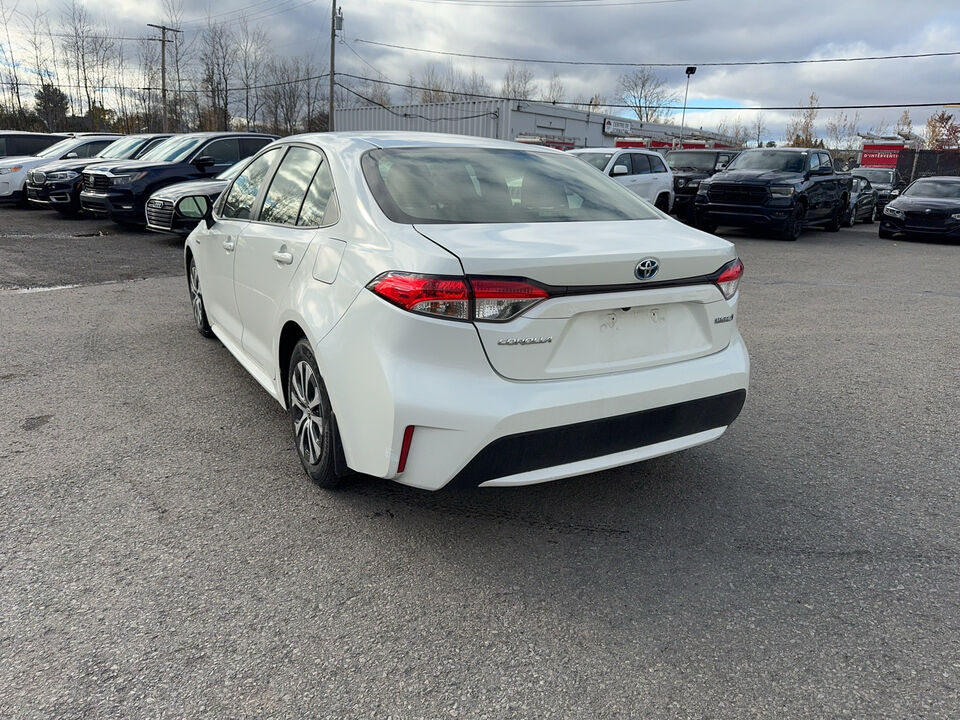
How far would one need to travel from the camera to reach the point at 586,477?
11.6ft

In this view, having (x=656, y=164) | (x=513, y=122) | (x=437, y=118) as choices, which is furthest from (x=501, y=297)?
(x=437, y=118)

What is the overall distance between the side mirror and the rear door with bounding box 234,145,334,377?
0.92 meters

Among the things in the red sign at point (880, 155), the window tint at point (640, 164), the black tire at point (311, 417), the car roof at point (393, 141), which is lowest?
the black tire at point (311, 417)

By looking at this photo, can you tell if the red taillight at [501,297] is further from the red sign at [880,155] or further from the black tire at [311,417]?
the red sign at [880,155]

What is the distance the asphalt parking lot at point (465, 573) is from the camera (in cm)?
214

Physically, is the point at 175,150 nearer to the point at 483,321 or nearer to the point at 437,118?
the point at 483,321

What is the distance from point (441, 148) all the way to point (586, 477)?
1796 millimetres

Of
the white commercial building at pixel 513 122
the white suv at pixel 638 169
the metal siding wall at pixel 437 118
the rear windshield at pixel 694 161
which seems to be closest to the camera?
the white suv at pixel 638 169

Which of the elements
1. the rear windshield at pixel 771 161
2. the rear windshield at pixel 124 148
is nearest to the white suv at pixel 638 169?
the rear windshield at pixel 771 161

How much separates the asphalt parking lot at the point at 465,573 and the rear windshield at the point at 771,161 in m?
11.9

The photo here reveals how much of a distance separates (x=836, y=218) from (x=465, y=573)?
17567 millimetres

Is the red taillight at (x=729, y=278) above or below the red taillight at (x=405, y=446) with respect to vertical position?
above

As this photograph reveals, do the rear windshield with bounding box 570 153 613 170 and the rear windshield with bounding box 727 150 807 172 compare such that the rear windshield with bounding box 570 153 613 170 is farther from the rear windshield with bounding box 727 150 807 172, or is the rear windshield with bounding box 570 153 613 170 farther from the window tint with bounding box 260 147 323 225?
the window tint with bounding box 260 147 323 225

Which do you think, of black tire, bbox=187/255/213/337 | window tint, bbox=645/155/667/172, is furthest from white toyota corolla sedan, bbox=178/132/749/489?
window tint, bbox=645/155/667/172
